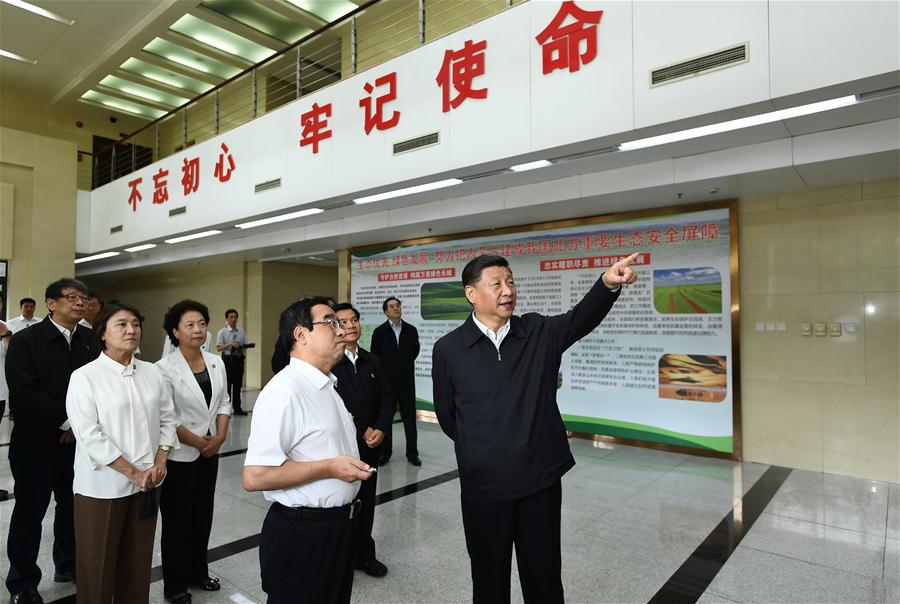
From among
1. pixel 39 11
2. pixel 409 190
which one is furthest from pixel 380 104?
pixel 39 11

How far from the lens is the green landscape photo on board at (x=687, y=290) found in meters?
5.23

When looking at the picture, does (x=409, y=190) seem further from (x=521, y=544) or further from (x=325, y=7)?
(x=325, y=7)

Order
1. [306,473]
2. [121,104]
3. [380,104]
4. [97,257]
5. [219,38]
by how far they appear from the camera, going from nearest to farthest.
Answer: [306,473]
[380,104]
[219,38]
[97,257]
[121,104]

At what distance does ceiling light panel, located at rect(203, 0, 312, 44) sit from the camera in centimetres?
781

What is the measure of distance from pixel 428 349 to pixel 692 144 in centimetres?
450

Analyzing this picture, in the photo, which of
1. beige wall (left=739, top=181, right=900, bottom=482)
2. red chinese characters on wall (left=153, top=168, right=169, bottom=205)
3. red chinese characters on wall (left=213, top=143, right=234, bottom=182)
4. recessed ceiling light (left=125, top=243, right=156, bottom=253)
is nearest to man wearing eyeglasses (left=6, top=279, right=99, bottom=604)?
red chinese characters on wall (left=213, top=143, right=234, bottom=182)

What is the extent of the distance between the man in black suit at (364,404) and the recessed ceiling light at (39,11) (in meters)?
8.04

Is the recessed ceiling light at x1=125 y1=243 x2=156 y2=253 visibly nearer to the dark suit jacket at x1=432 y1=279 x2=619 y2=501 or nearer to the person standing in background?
the person standing in background

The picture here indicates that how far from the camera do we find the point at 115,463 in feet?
6.57

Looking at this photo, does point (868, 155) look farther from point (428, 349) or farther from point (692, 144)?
point (428, 349)

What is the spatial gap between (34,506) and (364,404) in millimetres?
1628

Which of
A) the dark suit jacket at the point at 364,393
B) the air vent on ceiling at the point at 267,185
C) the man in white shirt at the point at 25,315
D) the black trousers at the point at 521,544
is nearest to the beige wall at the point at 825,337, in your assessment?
the dark suit jacket at the point at 364,393

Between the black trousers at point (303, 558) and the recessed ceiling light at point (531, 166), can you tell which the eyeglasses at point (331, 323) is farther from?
the recessed ceiling light at point (531, 166)

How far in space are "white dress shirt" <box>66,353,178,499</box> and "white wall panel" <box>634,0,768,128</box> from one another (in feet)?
11.3
